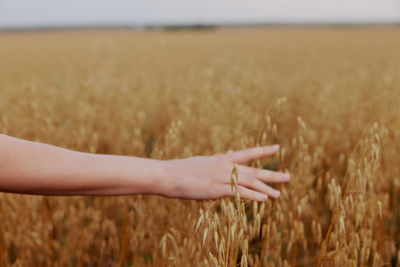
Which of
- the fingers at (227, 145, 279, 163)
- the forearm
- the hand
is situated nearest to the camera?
the forearm

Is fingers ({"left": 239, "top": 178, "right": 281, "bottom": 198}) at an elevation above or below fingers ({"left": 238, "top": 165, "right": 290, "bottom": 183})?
below

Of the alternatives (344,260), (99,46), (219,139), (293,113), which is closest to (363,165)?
(344,260)

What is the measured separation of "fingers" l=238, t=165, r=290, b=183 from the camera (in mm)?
1013

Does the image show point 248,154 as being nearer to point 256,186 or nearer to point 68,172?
point 256,186

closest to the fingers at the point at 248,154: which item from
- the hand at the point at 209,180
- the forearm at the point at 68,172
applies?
the hand at the point at 209,180

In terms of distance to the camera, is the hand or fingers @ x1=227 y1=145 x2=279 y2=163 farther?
fingers @ x1=227 y1=145 x2=279 y2=163

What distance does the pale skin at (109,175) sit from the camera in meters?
0.83

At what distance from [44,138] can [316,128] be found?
174cm

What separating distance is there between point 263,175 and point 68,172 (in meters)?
0.47

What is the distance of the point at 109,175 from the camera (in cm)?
89

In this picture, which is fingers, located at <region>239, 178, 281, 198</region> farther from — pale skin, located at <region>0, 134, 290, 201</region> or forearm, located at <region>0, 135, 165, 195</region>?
forearm, located at <region>0, 135, 165, 195</region>

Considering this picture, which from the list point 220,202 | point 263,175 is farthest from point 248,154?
point 220,202

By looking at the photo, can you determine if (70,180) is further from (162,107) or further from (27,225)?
(162,107)

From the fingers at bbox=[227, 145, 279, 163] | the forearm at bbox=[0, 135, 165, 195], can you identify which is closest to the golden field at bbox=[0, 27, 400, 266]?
the fingers at bbox=[227, 145, 279, 163]
